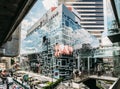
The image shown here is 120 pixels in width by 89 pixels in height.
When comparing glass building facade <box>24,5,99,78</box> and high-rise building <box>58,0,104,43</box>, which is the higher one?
high-rise building <box>58,0,104,43</box>

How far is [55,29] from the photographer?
61.5 meters

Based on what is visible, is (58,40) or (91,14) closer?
(58,40)

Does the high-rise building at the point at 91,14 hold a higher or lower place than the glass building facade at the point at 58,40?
higher

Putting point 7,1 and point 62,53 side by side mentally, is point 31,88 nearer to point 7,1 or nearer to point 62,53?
point 62,53

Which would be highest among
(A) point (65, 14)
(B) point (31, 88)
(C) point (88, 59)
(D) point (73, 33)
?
(A) point (65, 14)

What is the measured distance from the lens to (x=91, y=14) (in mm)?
122312

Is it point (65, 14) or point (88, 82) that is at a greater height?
point (65, 14)

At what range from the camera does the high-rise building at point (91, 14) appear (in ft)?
392

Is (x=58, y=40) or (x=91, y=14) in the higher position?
(x=91, y=14)

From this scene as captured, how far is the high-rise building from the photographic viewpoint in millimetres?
119562

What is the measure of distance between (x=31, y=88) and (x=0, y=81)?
21646mm

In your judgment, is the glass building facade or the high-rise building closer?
the glass building facade

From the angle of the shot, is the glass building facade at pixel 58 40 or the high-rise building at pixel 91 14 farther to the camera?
the high-rise building at pixel 91 14

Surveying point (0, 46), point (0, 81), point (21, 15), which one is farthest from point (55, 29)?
point (21, 15)
